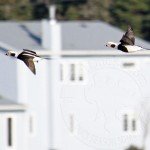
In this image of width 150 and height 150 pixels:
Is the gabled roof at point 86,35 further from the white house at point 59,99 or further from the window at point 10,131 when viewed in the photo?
the window at point 10,131

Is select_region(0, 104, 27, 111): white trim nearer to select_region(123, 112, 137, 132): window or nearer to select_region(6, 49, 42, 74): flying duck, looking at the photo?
select_region(123, 112, 137, 132): window

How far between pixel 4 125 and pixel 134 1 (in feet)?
77.3

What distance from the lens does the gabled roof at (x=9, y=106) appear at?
40.8m

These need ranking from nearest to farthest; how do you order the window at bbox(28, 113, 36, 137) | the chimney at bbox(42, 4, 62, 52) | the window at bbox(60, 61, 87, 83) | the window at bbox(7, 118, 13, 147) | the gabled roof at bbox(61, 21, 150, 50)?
Answer: 1. the window at bbox(60, 61, 87, 83)
2. the window at bbox(7, 118, 13, 147)
3. the window at bbox(28, 113, 36, 137)
4. the chimney at bbox(42, 4, 62, 52)
5. the gabled roof at bbox(61, 21, 150, 50)

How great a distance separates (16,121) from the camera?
42312 millimetres

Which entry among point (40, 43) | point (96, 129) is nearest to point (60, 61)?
point (40, 43)

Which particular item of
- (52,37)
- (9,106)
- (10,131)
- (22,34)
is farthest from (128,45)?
(22,34)

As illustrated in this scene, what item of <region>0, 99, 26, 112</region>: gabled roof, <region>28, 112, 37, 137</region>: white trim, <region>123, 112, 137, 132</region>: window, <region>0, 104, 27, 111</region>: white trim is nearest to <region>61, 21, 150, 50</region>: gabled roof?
<region>123, 112, 137, 132</region>: window

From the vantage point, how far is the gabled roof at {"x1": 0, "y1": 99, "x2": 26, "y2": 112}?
40.8 m

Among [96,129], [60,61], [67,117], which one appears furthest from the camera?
[60,61]

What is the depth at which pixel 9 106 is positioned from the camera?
40844 millimetres

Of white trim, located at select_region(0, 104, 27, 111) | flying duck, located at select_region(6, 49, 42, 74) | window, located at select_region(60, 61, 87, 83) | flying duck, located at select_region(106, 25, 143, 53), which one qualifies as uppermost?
window, located at select_region(60, 61, 87, 83)

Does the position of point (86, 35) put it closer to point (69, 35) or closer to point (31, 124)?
point (69, 35)

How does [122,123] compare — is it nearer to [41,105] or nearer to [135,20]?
[41,105]
